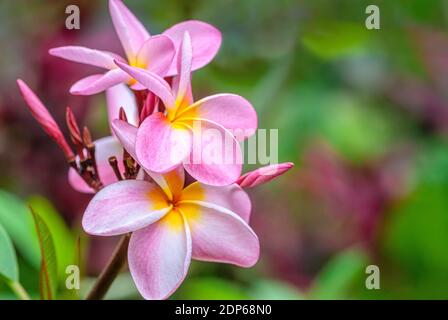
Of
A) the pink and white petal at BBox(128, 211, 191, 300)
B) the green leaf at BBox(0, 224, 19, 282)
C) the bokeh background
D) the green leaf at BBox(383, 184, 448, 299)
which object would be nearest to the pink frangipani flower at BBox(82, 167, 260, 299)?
the pink and white petal at BBox(128, 211, 191, 300)

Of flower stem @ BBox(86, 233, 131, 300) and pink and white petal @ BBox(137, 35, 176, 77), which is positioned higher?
pink and white petal @ BBox(137, 35, 176, 77)

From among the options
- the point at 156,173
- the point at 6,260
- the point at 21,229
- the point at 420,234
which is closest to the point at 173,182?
the point at 156,173

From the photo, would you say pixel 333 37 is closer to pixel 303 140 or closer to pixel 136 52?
pixel 303 140

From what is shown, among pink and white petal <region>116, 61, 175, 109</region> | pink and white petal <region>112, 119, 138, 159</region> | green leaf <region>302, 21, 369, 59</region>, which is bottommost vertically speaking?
pink and white petal <region>112, 119, 138, 159</region>

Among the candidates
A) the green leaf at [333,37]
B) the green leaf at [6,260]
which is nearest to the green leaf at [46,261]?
the green leaf at [6,260]

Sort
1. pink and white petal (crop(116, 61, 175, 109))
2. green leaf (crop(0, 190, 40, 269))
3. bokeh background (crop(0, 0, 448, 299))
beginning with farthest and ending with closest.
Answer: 1. bokeh background (crop(0, 0, 448, 299))
2. green leaf (crop(0, 190, 40, 269))
3. pink and white petal (crop(116, 61, 175, 109))

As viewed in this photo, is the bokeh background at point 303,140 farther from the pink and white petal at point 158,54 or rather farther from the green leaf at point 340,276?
the pink and white petal at point 158,54

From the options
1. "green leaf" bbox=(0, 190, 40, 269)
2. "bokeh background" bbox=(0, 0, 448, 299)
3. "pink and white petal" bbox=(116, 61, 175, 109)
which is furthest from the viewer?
"bokeh background" bbox=(0, 0, 448, 299)

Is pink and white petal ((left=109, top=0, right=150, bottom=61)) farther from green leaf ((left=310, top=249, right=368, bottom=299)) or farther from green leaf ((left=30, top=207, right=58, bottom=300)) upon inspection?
green leaf ((left=310, top=249, right=368, bottom=299))
